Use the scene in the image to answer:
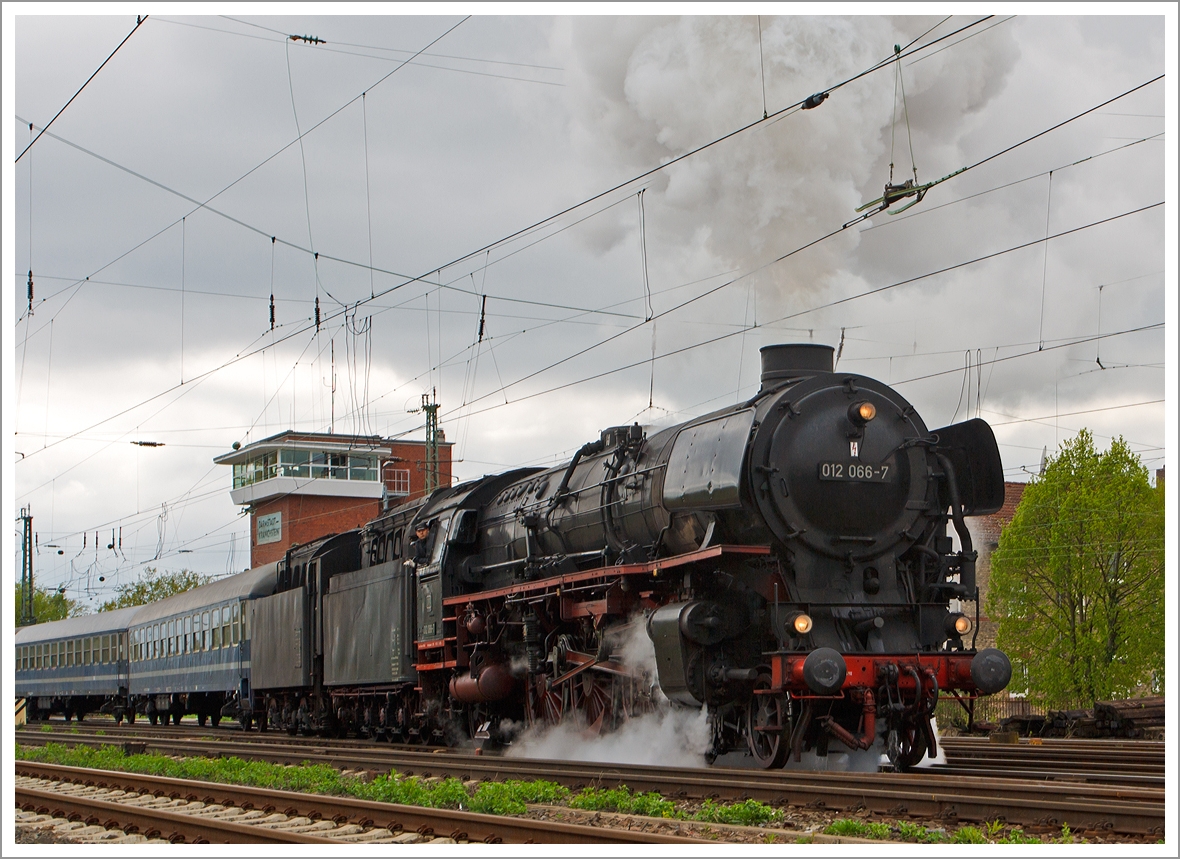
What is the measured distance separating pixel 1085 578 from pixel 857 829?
2222cm

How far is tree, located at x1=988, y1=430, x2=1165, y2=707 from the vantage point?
2717 cm

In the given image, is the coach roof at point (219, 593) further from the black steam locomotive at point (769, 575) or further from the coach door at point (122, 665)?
the black steam locomotive at point (769, 575)

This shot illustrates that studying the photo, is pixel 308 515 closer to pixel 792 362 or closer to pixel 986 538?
pixel 986 538

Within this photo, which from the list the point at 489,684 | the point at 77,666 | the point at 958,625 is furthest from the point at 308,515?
the point at 958,625

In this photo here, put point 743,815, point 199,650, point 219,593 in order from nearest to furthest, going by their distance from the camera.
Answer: point 743,815 < point 219,593 < point 199,650

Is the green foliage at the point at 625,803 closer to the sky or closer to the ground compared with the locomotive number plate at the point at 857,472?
closer to the ground

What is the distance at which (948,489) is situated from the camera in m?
12.5

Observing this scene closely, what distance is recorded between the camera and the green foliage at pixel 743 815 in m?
8.61

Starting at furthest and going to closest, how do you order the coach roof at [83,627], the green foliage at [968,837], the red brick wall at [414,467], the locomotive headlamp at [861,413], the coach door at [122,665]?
the red brick wall at [414,467] → the coach roof at [83,627] → the coach door at [122,665] → the locomotive headlamp at [861,413] → the green foliage at [968,837]

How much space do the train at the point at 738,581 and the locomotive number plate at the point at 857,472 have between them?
0.06 ft

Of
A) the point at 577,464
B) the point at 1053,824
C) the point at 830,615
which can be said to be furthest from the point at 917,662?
the point at 577,464

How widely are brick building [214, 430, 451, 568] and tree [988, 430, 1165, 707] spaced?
1304 inches

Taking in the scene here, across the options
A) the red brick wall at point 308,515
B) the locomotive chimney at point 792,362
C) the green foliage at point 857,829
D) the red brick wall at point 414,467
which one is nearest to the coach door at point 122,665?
the red brick wall at point 308,515

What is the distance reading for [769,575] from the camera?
11.8m
